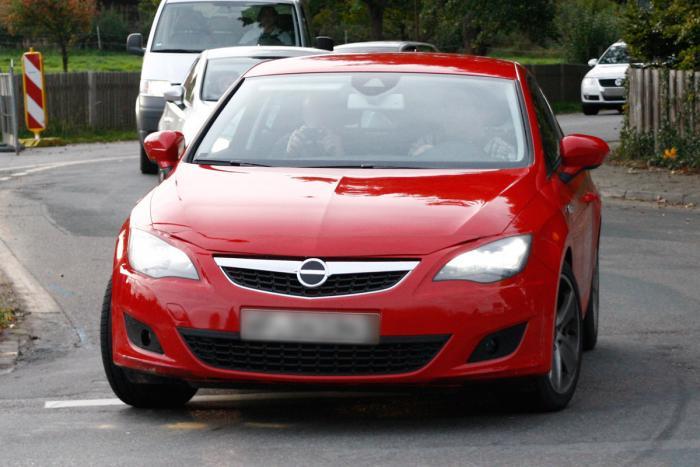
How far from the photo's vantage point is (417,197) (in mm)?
6309

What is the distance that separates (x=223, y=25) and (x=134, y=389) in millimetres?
14221

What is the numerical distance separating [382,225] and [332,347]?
1.69 ft

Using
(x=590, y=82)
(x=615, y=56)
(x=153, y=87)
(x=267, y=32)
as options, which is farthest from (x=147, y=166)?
(x=615, y=56)

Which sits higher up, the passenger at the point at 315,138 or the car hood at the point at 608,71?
the passenger at the point at 315,138

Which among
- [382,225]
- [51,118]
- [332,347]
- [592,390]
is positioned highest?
[382,225]

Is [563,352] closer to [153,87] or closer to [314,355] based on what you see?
[314,355]

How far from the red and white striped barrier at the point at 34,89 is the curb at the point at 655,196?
35.1ft

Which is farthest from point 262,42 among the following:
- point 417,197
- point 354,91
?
point 417,197

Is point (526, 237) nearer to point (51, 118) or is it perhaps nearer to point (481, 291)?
point (481, 291)

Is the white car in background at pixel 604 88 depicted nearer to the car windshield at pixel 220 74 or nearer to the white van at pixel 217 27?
the white van at pixel 217 27

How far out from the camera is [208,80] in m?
15.9

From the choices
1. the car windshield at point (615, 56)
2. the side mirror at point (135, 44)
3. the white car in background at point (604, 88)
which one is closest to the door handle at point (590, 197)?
the side mirror at point (135, 44)

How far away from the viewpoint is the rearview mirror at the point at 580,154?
23.0 feet

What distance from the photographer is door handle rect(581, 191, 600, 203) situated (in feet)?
24.3
